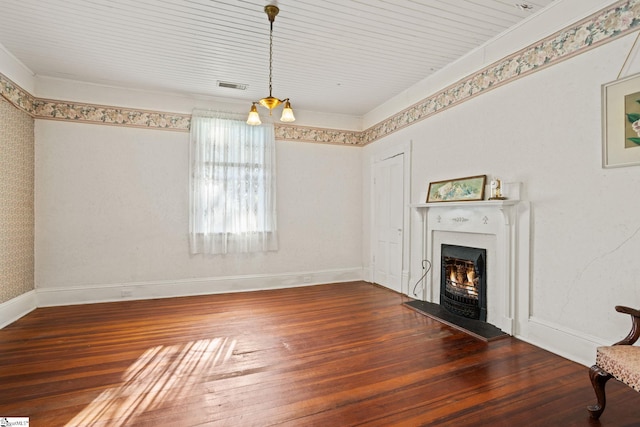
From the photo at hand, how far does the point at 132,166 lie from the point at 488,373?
5.11 metres

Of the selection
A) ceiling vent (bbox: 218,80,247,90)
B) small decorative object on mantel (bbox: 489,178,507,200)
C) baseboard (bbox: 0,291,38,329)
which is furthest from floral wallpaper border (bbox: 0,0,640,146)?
baseboard (bbox: 0,291,38,329)

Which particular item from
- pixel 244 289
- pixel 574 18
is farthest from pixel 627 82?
pixel 244 289

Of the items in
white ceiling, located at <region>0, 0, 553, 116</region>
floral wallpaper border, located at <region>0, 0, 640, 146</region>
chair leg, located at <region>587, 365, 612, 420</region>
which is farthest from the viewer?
white ceiling, located at <region>0, 0, 553, 116</region>

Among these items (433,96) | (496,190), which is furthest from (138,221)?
(496,190)

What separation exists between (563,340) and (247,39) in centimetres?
419

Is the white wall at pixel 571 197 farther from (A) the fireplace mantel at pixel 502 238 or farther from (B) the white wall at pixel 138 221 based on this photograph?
(B) the white wall at pixel 138 221

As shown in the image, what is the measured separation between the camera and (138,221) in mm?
4730

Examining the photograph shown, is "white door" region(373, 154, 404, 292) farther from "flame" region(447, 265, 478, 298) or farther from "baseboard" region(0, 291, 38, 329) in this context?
"baseboard" region(0, 291, 38, 329)

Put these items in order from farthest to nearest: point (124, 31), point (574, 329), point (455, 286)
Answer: point (455, 286) < point (124, 31) < point (574, 329)

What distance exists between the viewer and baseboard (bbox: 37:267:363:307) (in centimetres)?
438

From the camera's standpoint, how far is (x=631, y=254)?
233 centimetres

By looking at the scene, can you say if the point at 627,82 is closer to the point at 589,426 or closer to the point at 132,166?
the point at 589,426

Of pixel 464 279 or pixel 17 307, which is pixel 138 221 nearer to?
pixel 17 307

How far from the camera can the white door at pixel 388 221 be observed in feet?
16.4
